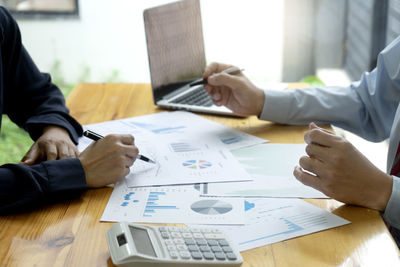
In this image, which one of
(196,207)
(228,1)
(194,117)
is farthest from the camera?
(228,1)

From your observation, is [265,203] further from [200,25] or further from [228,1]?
[228,1]

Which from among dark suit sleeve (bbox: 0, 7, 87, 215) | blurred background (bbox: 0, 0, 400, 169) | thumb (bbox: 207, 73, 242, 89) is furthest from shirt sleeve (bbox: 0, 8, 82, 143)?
blurred background (bbox: 0, 0, 400, 169)

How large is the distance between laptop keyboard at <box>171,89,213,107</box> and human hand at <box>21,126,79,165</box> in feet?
1.30

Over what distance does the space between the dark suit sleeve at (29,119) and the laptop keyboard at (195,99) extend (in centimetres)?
33

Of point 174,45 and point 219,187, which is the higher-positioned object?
point 174,45

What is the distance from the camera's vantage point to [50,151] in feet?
3.31

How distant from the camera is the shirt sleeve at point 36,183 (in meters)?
0.81

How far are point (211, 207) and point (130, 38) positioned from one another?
1.82 meters

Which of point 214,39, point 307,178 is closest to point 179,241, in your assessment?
point 307,178

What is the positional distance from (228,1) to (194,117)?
1.26 metres

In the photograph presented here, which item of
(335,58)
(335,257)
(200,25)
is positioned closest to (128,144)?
(335,257)

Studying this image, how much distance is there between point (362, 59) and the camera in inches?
85.7

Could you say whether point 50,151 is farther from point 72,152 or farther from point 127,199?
point 127,199

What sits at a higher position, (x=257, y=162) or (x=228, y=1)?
(x=228, y=1)
